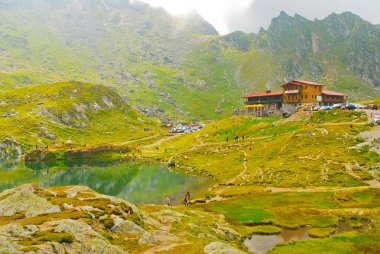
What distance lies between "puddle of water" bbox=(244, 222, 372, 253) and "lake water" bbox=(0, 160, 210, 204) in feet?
123

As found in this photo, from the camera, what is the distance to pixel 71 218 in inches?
1588

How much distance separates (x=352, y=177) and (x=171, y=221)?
51.8 metres

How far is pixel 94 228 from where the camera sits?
39.2 meters

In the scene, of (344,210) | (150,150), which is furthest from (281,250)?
(150,150)

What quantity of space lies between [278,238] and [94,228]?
27.4 m

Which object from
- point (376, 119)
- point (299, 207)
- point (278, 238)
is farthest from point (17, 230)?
point (376, 119)

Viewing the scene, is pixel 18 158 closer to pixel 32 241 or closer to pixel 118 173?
pixel 118 173

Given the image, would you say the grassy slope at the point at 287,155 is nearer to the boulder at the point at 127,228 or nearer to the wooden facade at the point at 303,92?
the wooden facade at the point at 303,92

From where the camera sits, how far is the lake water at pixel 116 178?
10137 cm

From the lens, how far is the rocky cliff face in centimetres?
3253

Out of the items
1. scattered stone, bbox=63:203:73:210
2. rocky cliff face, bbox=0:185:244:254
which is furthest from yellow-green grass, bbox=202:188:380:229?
scattered stone, bbox=63:203:73:210

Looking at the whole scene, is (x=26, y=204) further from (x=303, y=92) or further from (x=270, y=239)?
(x=303, y=92)

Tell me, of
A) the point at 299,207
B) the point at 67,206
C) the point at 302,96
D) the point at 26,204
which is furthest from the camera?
the point at 302,96

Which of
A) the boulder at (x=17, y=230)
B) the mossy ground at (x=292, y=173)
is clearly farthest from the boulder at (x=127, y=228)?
the mossy ground at (x=292, y=173)
